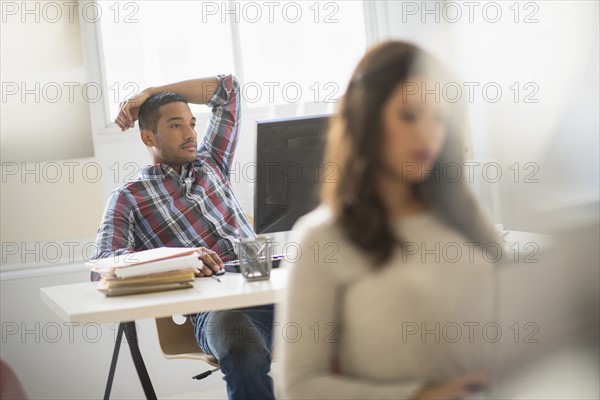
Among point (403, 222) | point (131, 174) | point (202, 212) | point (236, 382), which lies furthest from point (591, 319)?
point (131, 174)

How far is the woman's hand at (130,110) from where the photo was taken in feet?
9.45

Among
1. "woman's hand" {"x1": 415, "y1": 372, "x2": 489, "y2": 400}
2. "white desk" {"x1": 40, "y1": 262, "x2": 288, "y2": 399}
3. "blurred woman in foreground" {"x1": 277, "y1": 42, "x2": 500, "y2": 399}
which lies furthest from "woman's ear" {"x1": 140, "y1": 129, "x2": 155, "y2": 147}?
"woman's hand" {"x1": 415, "y1": 372, "x2": 489, "y2": 400}

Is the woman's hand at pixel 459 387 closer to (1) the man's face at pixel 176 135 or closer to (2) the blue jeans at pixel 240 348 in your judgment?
(2) the blue jeans at pixel 240 348

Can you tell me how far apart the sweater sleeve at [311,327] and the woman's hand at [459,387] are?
0.38 feet

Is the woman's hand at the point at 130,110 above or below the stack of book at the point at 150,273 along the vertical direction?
above

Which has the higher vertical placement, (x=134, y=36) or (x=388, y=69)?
(x=134, y=36)

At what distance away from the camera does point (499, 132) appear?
140 inches

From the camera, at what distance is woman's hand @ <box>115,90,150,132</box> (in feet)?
9.45

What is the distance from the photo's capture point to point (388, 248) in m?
0.94

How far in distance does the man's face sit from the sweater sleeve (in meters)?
1.92

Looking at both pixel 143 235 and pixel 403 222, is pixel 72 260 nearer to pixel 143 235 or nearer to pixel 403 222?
pixel 143 235

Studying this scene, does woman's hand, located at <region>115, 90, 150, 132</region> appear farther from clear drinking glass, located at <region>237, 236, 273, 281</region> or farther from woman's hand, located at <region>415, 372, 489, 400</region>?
woman's hand, located at <region>415, 372, 489, 400</region>

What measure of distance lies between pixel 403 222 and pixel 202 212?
194 cm

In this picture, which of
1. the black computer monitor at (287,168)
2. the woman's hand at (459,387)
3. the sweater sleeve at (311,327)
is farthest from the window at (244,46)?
the woman's hand at (459,387)
